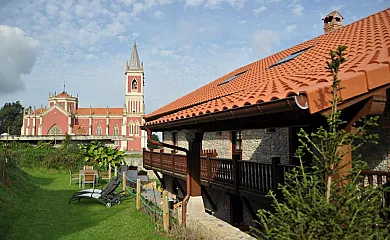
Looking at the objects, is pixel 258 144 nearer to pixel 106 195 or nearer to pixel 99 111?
pixel 106 195

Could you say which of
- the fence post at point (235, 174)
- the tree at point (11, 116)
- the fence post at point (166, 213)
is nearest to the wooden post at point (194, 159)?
the fence post at point (166, 213)

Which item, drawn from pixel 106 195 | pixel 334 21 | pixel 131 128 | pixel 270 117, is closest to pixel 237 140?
pixel 106 195

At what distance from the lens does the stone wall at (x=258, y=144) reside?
32.9ft

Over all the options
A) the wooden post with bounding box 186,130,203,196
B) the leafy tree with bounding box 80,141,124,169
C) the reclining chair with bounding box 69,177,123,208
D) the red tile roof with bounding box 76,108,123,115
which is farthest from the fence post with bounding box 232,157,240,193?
the red tile roof with bounding box 76,108,123,115

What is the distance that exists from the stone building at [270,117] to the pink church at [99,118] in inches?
1769

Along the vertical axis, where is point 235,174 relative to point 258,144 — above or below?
below

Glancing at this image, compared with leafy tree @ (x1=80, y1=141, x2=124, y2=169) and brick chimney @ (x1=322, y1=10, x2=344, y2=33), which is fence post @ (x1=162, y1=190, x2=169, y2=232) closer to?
brick chimney @ (x1=322, y1=10, x2=344, y2=33)

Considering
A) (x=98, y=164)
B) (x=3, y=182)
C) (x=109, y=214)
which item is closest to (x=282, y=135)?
(x=109, y=214)

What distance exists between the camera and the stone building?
3.46 meters

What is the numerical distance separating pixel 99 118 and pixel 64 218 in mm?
55337

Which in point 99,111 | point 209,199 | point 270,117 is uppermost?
point 99,111

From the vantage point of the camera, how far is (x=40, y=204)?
13.1 m

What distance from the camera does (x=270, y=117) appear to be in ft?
14.8

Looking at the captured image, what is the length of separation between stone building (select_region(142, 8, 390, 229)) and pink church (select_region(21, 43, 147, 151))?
44940 mm
